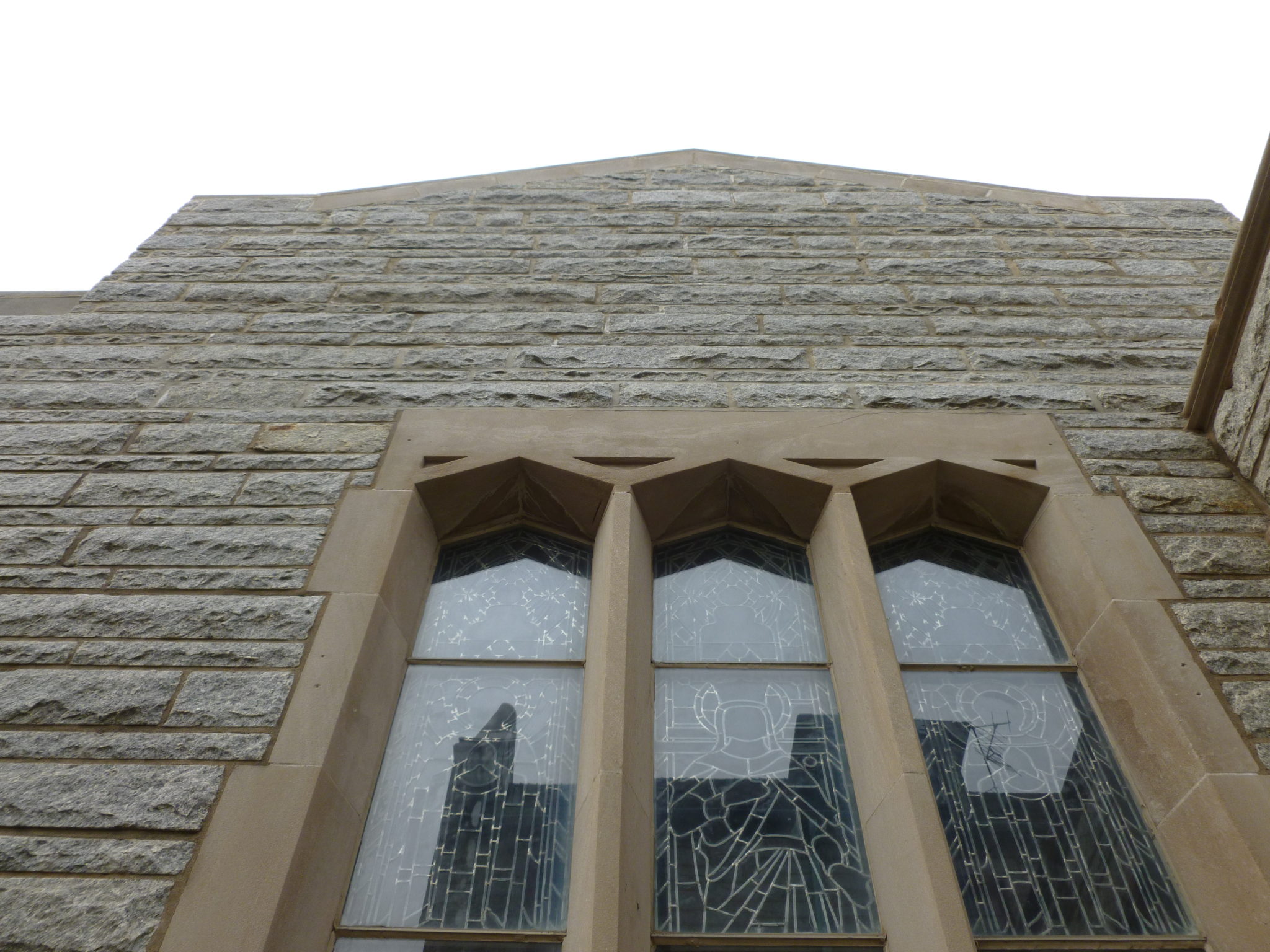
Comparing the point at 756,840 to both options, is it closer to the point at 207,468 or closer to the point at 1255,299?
the point at 207,468

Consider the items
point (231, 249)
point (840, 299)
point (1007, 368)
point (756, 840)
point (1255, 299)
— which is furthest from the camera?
point (231, 249)

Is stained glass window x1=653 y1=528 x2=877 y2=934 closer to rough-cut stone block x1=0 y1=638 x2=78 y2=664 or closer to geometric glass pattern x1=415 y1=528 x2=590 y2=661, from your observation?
geometric glass pattern x1=415 y1=528 x2=590 y2=661

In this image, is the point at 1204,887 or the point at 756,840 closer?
the point at 1204,887

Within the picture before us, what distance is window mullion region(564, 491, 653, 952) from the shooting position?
261cm

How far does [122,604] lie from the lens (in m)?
3.26

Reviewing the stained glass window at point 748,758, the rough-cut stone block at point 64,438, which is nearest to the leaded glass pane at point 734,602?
the stained glass window at point 748,758

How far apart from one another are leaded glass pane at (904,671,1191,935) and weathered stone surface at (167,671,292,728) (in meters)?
2.04

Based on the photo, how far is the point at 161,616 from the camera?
322cm

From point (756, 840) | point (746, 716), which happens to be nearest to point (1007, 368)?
point (746, 716)

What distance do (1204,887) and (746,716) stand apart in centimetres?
137

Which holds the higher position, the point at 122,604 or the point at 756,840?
the point at 122,604

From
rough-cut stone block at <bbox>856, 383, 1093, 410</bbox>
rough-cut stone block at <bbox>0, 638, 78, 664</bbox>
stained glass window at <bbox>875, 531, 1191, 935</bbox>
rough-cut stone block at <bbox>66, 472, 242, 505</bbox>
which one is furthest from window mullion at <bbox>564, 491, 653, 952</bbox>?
rough-cut stone block at <bbox>0, 638, 78, 664</bbox>

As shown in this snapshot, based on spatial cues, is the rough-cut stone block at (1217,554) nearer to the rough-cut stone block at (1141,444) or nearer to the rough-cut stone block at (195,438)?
the rough-cut stone block at (1141,444)

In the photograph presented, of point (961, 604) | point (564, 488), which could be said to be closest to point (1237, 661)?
point (961, 604)
